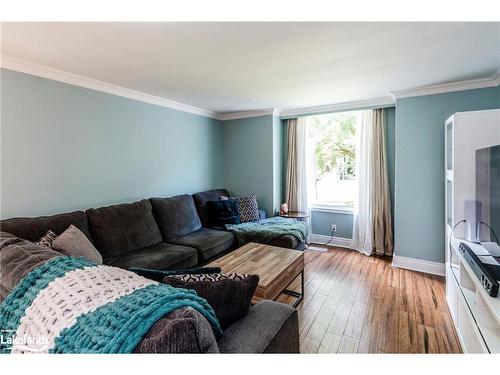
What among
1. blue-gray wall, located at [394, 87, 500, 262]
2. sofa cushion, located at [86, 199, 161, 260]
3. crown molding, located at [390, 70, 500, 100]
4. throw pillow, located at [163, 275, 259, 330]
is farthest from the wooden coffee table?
crown molding, located at [390, 70, 500, 100]

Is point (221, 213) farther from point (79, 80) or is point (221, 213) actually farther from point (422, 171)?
point (422, 171)

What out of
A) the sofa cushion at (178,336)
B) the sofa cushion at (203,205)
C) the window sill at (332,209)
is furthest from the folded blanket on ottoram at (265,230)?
the sofa cushion at (178,336)

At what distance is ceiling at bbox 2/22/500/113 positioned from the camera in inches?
65.2

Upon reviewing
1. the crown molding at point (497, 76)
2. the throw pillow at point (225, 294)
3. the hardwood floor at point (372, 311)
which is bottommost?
the hardwood floor at point (372, 311)

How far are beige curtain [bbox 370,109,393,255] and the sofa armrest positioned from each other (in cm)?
300

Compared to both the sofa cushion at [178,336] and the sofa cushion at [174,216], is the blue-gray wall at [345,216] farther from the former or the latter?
the sofa cushion at [178,336]

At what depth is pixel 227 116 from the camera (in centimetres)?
451

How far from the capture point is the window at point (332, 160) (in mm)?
4074

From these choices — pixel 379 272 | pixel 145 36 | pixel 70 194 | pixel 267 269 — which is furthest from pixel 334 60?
pixel 70 194

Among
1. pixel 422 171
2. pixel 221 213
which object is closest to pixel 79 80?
pixel 221 213

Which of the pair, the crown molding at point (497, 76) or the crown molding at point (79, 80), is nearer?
the crown molding at point (79, 80)

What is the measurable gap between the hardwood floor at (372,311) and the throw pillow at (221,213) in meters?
1.31

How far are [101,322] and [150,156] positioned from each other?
2.89 metres

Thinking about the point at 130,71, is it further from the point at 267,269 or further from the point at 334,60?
the point at 267,269
